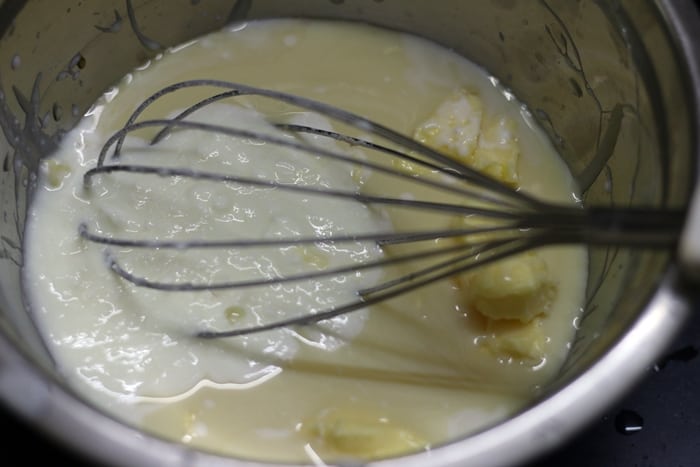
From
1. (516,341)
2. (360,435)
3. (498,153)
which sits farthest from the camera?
(498,153)

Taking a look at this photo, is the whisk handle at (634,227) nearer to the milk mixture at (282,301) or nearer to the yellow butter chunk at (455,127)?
the milk mixture at (282,301)

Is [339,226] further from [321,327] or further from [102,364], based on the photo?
[102,364]

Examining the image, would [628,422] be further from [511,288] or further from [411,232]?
[411,232]

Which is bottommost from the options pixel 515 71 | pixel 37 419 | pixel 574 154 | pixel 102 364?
→ pixel 37 419

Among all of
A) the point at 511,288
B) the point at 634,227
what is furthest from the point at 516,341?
the point at 634,227

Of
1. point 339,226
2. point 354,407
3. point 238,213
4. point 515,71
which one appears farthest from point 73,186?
point 515,71

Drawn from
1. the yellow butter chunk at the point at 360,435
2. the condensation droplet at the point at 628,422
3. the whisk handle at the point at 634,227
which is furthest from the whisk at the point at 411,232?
the condensation droplet at the point at 628,422
